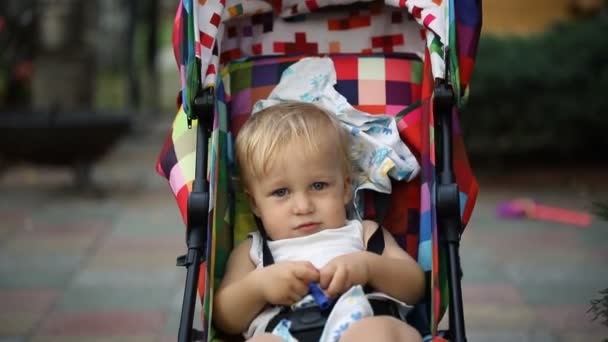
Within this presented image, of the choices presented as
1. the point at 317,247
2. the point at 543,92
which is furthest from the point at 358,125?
the point at 543,92

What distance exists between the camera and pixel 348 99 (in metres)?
3.43

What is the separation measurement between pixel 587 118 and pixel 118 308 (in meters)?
3.25

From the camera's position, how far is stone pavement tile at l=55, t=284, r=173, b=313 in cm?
464

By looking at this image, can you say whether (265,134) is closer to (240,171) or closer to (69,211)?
(240,171)

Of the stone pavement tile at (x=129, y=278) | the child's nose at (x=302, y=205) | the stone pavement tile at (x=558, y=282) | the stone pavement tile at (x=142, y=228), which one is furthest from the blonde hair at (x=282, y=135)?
the stone pavement tile at (x=142, y=228)

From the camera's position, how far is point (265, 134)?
306 centimetres

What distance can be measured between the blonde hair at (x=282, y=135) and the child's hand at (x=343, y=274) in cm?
34

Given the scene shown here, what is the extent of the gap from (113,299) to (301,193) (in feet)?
6.62

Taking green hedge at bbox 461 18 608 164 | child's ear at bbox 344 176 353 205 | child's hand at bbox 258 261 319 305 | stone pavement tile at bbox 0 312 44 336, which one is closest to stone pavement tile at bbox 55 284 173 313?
stone pavement tile at bbox 0 312 44 336

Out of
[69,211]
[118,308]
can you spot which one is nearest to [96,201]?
[69,211]

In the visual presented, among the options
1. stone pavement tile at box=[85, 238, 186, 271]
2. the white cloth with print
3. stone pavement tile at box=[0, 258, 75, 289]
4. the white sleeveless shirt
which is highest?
the white cloth with print

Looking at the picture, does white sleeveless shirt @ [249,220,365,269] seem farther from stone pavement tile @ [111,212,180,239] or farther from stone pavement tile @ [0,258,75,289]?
stone pavement tile @ [111,212,180,239]

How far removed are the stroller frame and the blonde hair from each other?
0.42ft

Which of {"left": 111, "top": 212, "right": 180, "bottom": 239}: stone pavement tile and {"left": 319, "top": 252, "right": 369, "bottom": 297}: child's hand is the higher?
{"left": 319, "top": 252, "right": 369, "bottom": 297}: child's hand
